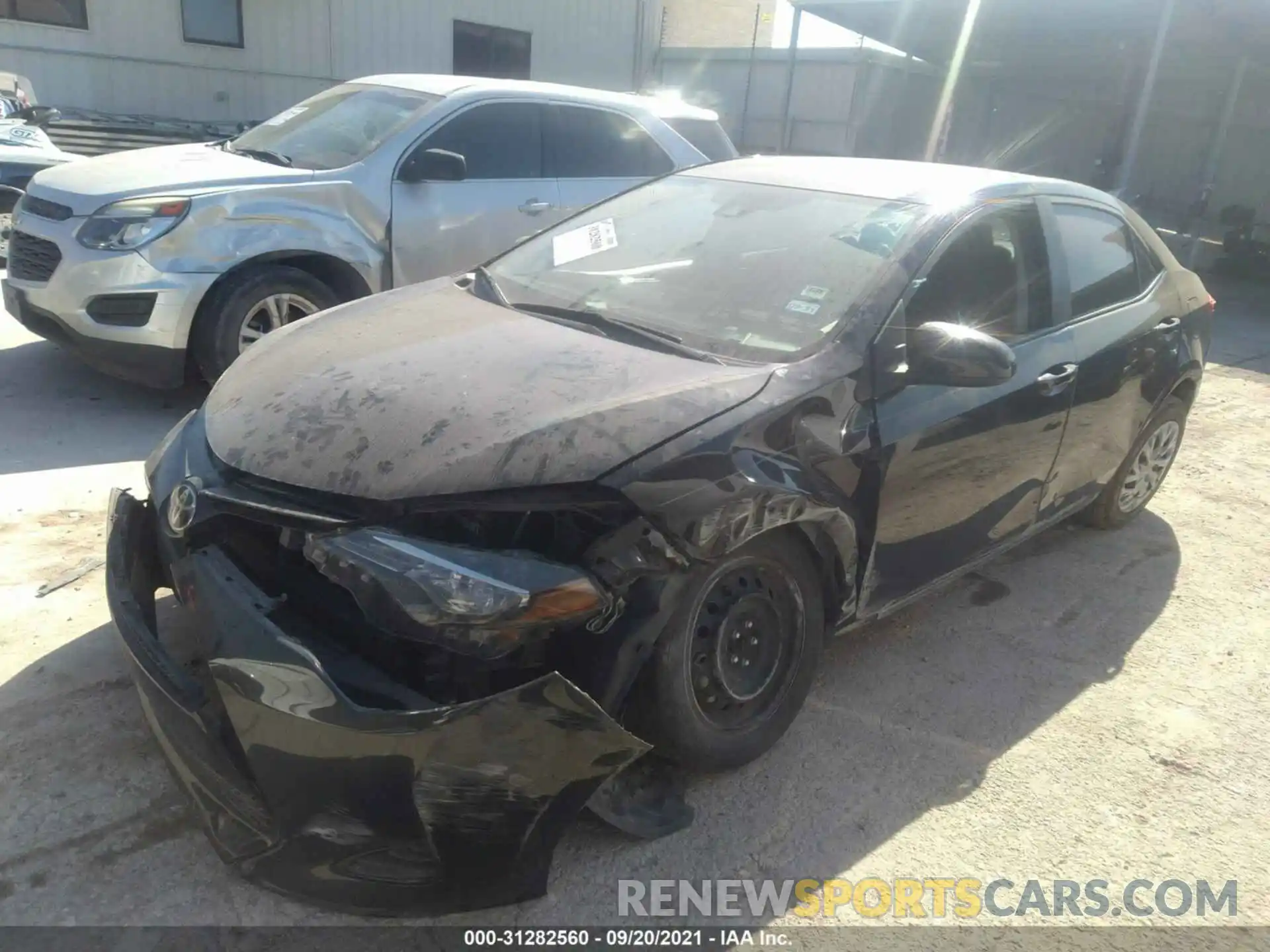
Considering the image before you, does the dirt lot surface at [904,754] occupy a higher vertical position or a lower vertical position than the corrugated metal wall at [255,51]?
lower

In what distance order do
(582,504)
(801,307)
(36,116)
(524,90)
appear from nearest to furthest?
(582,504) → (801,307) → (524,90) → (36,116)

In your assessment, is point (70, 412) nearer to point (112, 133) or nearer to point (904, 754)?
point (904, 754)

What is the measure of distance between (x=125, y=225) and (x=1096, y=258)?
4406mm

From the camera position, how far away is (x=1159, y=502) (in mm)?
5203

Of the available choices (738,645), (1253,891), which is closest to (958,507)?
(738,645)

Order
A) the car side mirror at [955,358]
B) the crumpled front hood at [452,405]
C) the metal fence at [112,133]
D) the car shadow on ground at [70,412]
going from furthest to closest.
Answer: the metal fence at [112,133] → the car shadow on ground at [70,412] → the car side mirror at [955,358] → the crumpled front hood at [452,405]

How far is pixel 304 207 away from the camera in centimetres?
521

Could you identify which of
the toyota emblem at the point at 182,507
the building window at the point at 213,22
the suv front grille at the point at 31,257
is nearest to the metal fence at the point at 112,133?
the building window at the point at 213,22

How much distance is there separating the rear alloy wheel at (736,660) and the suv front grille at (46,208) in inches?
163

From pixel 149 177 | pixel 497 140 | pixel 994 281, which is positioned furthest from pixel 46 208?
pixel 994 281

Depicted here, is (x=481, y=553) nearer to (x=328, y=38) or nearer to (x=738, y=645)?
(x=738, y=645)

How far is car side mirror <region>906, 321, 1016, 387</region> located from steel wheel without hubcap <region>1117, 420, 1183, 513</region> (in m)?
1.99

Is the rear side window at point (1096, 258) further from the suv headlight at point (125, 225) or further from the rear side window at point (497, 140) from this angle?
the suv headlight at point (125, 225)

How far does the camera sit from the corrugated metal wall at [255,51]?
14.4 m
